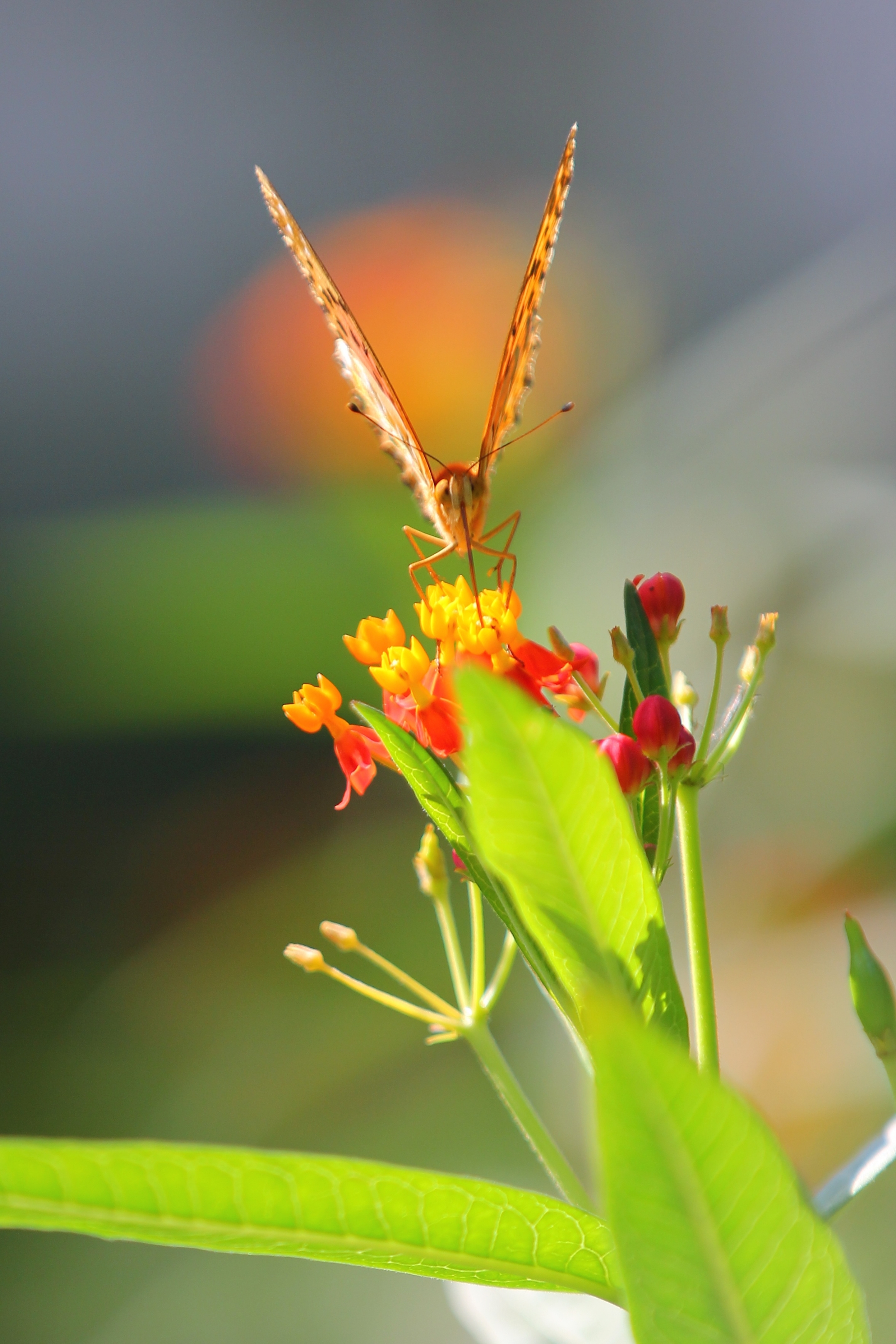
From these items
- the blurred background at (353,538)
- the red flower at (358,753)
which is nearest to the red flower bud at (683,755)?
the red flower at (358,753)

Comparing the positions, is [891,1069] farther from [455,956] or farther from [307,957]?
[307,957]

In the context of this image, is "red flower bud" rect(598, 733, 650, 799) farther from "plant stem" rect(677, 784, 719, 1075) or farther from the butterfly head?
the butterfly head

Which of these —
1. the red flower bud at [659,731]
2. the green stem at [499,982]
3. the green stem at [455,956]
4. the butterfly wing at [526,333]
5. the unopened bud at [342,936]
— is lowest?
the green stem at [499,982]

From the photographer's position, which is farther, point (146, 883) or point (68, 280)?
point (68, 280)

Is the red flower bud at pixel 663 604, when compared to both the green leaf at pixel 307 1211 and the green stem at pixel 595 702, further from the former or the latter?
the green leaf at pixel 307 1211

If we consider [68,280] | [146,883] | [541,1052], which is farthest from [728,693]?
[68,280]

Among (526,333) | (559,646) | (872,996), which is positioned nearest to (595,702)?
(559,646)

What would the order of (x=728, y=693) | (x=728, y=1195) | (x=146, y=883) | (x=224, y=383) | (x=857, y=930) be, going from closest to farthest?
(x=728, y=1195) → (x=857, y=930) → (x=728, y=693) → (x=146, y=883) → (x=224, y=383)

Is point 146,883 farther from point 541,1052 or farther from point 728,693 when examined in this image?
→ point 728,693
